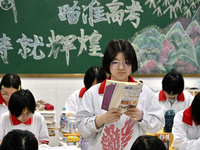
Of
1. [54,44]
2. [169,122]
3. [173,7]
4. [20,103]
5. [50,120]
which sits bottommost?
[50,120]

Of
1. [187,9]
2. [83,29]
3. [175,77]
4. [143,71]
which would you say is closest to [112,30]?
[83,29]

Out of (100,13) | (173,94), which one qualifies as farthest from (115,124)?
(100,13)

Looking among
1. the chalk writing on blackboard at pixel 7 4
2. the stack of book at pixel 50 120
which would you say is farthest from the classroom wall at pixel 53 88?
the stack of book at pixel 50 120

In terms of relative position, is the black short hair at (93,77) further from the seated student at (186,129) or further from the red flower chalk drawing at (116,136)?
the red flower chalk drawing at (116,136)

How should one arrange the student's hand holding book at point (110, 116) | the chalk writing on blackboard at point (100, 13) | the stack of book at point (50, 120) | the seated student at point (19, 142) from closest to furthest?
1. the seated student at point (19, 142)
2. the student's hand holding book at point (110, 116)
3. the stack of book at point (50, 120)
4. the chalk writing on blackboard at point (100, 13)

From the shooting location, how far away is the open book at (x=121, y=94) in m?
2.06

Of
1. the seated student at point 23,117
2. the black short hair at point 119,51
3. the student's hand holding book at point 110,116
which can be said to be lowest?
the seated student at point 23,117

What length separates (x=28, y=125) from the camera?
3.45 m

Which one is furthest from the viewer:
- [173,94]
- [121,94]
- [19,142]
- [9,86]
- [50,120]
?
[173,94]

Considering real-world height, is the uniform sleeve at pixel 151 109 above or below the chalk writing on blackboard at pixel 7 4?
below

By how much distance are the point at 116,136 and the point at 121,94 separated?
34 cm

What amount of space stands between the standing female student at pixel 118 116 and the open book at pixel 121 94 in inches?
3.9

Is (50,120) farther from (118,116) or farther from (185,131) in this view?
(118,116)

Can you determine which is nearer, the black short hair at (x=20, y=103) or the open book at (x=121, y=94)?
the open book at (x=121, y=94)
